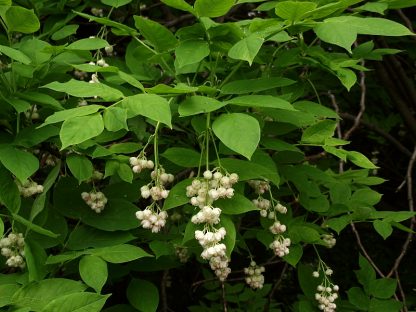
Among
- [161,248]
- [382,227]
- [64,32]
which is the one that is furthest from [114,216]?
[382,227]

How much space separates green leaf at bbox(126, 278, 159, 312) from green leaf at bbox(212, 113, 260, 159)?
0.82 meters

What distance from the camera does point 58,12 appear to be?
113 inches

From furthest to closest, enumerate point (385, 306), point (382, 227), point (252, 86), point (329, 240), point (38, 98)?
1. point (385, 306)
2. point (329, 240)
3. point (382, 227)
4. point (38, 98)
5. point (252, 86)

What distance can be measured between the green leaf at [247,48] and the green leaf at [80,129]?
460mm

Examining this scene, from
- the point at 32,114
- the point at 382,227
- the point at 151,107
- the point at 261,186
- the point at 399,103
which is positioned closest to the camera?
the point at 151,107

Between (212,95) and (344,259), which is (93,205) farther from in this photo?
(344,259)

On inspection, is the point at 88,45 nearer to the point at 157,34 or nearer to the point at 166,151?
the point at 157,34

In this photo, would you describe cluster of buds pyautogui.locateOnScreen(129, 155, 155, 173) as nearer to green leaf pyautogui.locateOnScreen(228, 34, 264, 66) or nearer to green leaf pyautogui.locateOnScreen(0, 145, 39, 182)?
green leaf pyautogui.locateOnScreen(0, 145, 39, 182)

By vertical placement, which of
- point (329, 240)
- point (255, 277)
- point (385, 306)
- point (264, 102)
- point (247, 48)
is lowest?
point (385, 306)

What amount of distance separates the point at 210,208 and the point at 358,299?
1.51 metres

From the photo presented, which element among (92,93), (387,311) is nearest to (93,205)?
(92,93)

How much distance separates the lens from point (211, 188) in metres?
1.77

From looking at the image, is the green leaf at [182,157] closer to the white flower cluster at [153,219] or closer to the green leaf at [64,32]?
the white flower cluster at [153,219]

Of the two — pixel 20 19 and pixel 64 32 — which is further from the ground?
pixel 20 19
